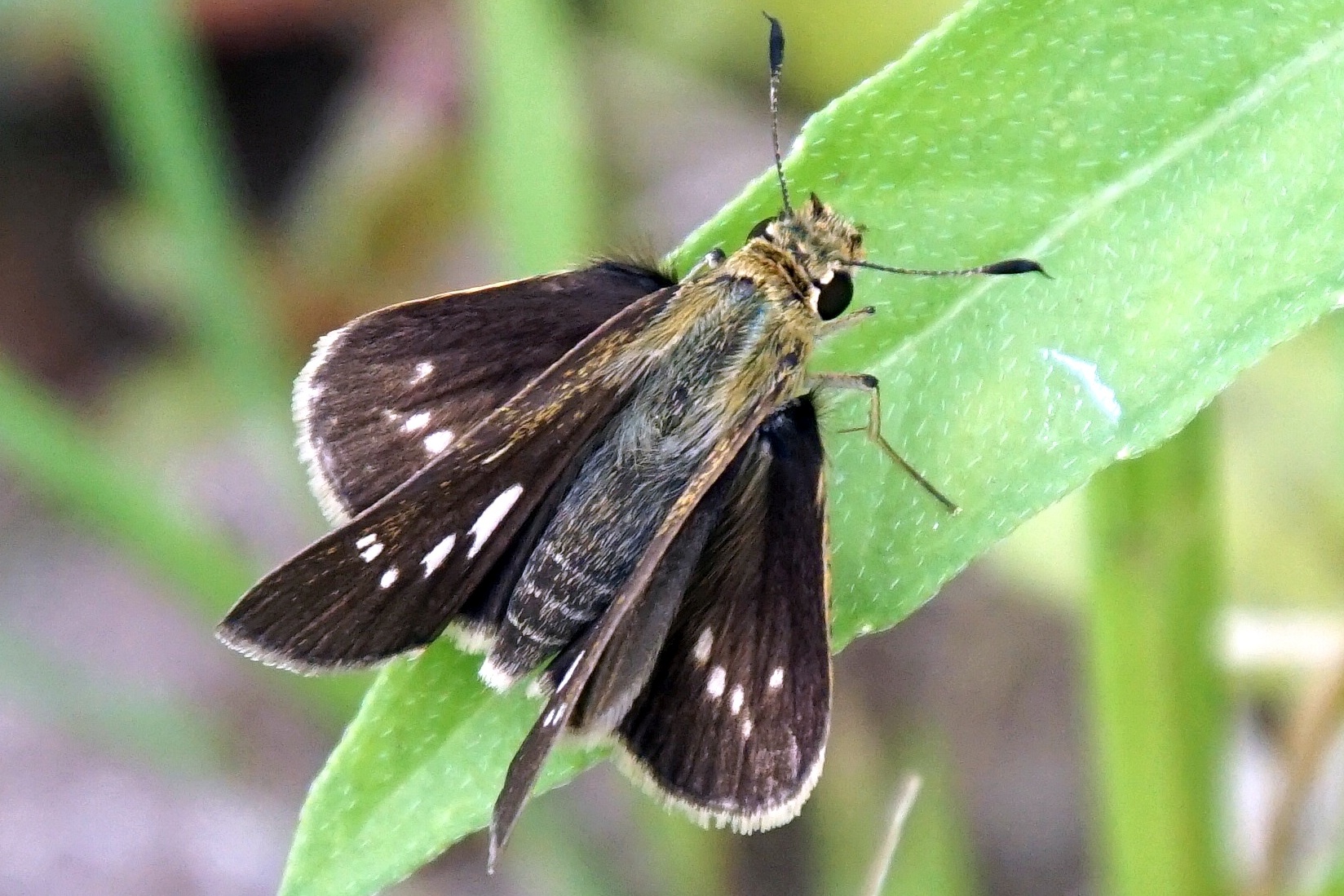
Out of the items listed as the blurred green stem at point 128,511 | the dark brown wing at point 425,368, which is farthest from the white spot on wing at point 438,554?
the blurred green stem at point 128,511

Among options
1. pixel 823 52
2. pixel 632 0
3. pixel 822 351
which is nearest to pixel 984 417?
pixel 822 351

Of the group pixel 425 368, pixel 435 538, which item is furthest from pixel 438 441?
pixel 435 538

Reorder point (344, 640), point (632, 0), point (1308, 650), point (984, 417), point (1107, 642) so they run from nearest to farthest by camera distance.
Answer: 1. point (984, 417)
2. point (344, 640)
3. point (1107, 642)
4. point (1308, 650)
5. point (632, 0)

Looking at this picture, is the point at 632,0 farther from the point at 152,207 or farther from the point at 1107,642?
the point at 1107,642

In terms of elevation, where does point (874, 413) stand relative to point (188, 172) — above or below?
below

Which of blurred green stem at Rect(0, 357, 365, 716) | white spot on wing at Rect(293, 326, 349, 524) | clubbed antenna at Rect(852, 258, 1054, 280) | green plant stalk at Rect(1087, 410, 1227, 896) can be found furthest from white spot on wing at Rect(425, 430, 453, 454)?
blurred green stem at Rect(0, 357, 365, 716)

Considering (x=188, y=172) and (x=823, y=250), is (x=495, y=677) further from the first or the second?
(x=188, y=172)

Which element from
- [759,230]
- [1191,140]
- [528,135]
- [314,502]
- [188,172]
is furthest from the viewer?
[314,502]
